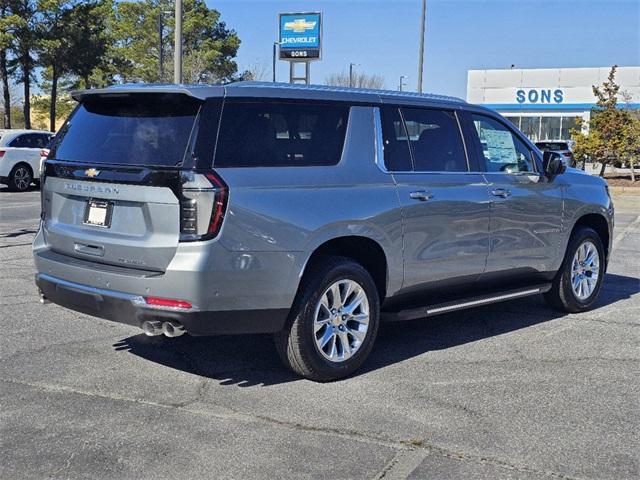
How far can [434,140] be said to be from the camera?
6.00 metres

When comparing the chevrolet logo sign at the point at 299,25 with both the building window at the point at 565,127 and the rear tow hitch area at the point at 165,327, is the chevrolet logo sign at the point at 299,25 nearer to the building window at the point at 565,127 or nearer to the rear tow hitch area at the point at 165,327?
the building window at the point at 565,127

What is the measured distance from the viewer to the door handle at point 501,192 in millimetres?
6242

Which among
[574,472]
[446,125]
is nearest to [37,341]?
[446,125]

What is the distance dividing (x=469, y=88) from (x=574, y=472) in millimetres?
49006

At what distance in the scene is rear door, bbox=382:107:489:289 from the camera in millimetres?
5551

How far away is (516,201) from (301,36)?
33229 millimetres

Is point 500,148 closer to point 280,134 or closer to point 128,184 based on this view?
point 280,134

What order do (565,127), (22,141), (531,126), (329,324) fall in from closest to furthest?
1. (329,324)
2. (22,141)
3. (565,127)
4. (531,126)

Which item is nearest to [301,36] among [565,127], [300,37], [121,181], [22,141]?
[300,37]

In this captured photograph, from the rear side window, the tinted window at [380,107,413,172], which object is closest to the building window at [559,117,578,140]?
the tinted window at [380,107,413,172]

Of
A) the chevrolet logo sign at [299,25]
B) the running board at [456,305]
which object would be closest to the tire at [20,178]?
the running board at [456,305]

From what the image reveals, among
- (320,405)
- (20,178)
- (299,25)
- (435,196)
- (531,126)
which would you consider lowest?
(320,405)

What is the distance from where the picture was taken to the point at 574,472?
3.81 m

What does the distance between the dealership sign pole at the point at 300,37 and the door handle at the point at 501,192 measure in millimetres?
32365
